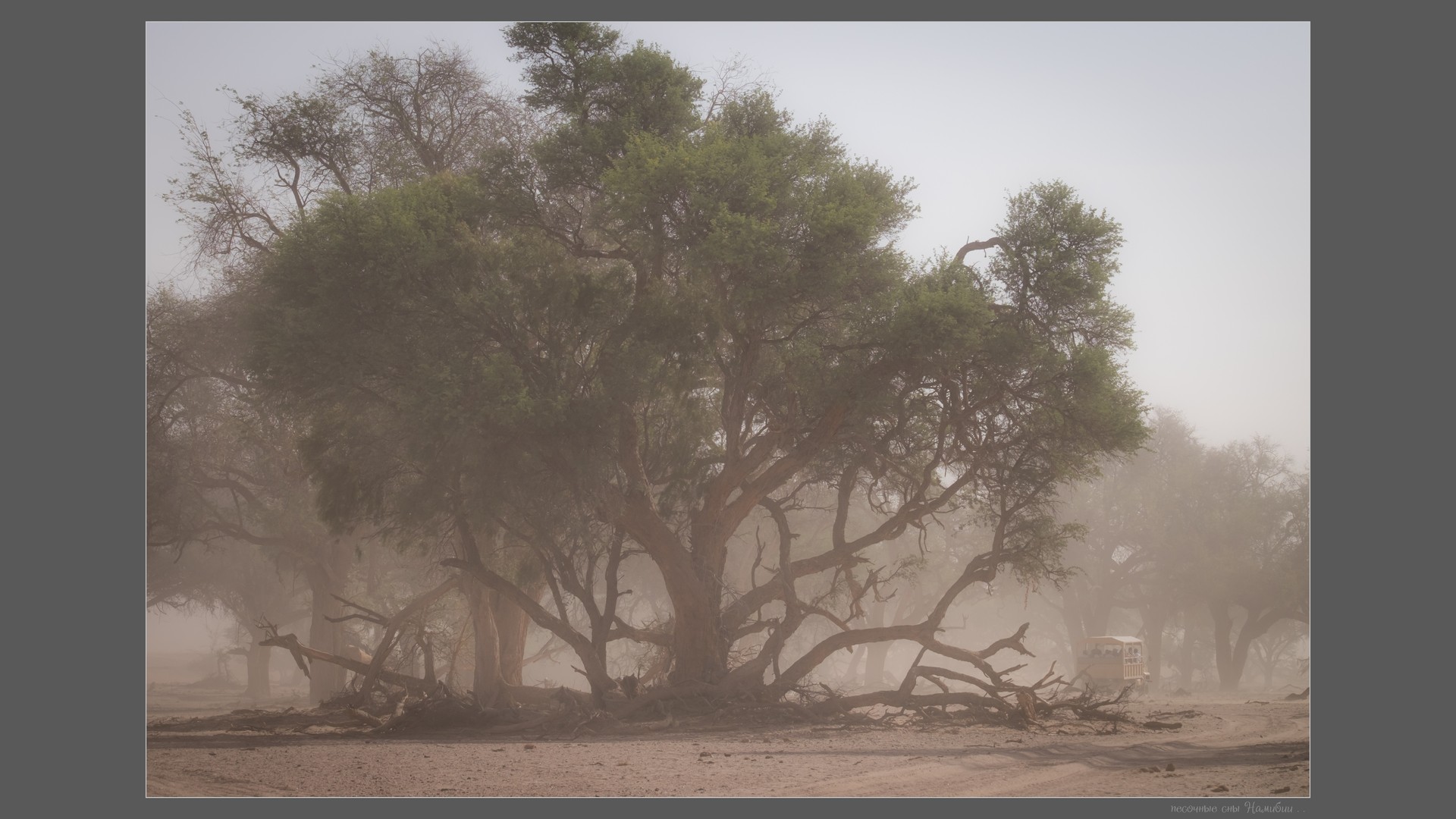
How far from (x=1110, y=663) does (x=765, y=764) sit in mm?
25532

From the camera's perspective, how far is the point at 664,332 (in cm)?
1775

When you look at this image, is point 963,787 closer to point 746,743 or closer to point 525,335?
point 746,743

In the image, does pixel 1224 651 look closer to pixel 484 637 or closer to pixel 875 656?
pixel 875 656

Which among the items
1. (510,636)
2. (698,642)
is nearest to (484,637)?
(510,636)

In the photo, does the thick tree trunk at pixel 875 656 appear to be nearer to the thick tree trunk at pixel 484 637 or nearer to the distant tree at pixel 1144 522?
the distant tree at pixel 1144 522

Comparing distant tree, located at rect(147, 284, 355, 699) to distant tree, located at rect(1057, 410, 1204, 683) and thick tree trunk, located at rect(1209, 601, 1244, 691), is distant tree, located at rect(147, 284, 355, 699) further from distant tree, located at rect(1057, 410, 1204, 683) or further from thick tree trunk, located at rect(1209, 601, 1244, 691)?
thick tree trunk, located at rect(1209, 601, 1244, 691)

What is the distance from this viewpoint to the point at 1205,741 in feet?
51.3

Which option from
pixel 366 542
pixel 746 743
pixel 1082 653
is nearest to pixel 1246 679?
pixel 1082 653

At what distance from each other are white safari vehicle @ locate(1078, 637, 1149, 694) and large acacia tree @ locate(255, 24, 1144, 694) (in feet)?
58.4

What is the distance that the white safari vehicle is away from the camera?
34.7 meters

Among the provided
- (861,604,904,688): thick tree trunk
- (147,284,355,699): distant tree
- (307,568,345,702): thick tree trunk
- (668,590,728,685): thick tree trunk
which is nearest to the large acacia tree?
(668,590,728,685): thick tree trunk

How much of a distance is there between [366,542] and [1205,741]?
24.2 metres

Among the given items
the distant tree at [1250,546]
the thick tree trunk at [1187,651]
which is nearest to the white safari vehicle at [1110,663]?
the distant tree at [1250,546]

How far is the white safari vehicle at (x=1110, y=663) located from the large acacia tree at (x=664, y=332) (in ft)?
58.4
